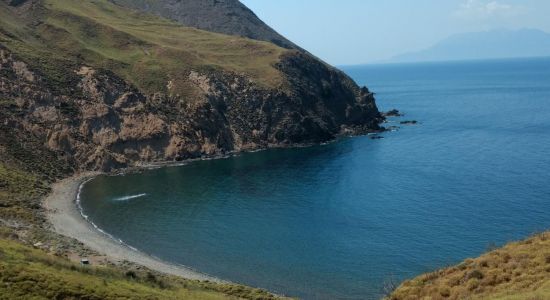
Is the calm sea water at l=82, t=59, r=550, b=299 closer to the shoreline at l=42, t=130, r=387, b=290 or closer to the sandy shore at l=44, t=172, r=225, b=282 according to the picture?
the shoreline at l=42, t=130, r=387, b=290

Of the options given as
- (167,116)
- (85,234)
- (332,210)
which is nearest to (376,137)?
(167,116)

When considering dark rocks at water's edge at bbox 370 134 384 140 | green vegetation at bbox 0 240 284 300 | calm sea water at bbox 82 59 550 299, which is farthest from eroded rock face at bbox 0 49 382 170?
green vegetation at bbox 0 240 284 300

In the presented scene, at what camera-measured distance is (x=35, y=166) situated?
112 m

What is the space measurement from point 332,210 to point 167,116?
64.2m

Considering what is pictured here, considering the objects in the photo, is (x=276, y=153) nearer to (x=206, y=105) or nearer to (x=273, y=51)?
(x=206, y=105)

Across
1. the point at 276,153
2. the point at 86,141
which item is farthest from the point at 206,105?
the point at 86,141

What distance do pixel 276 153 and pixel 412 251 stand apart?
76966 millimetres

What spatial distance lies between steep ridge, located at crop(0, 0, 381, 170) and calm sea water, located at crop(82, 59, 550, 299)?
11284mm

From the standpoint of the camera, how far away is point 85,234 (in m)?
82.4

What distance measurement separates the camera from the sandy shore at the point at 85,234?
70562 millimetres

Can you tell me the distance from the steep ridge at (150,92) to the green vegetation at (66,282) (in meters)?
84.8

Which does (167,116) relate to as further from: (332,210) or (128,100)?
(332,210)

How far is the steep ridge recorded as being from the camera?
129625mm

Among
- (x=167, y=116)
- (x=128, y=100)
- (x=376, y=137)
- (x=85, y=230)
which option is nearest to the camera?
(x=85, y=230)
